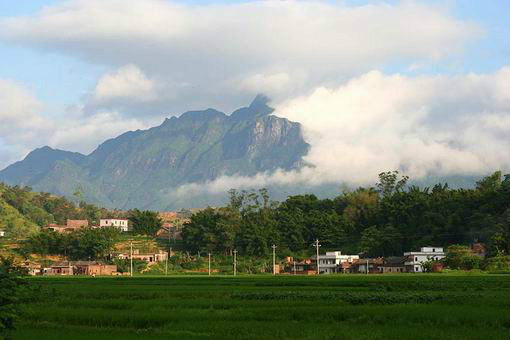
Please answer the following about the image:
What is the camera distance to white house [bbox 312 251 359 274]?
283 feet

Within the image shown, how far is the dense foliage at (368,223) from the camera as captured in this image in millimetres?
84500

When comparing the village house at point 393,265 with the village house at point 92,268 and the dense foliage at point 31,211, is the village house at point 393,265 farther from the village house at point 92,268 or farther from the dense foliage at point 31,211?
the dense foliage at point 31,211

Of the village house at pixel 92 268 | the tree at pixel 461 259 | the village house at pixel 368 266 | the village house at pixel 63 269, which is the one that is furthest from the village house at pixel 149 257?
the tree at pixel 461 259

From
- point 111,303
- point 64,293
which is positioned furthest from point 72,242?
point 111,303

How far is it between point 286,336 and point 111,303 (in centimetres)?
1109

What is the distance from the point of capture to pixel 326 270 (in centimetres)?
8681

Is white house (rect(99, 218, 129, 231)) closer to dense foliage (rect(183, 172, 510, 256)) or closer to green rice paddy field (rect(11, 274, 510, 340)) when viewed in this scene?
dense foliage (rect(183, 172, 510, 256))

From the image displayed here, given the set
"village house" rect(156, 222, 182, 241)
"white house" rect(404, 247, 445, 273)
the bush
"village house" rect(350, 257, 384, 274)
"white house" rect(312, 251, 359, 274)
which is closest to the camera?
the bush

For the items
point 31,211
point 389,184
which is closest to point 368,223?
point 389,184

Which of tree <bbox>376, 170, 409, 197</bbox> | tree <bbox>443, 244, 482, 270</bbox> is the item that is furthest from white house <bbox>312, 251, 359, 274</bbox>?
tree <bbox>376, 170, 409, 197</bbox>

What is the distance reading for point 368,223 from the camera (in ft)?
325

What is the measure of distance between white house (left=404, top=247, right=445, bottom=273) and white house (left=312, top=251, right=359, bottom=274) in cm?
837

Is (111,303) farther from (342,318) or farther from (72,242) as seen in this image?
(72,242)

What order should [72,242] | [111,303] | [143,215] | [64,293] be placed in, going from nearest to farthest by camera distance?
[111,303]
[64,293]
[72,242]
[143,215]
